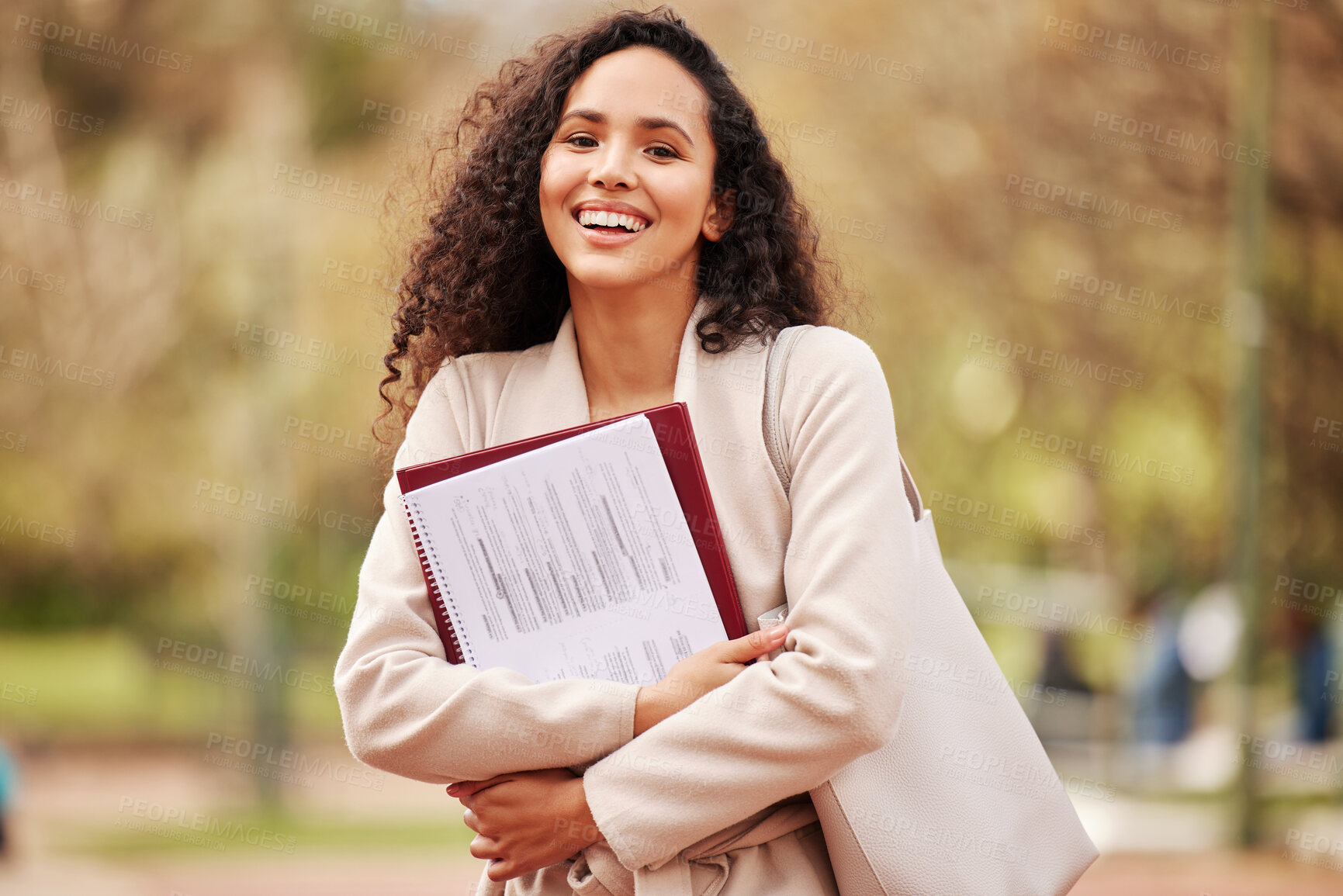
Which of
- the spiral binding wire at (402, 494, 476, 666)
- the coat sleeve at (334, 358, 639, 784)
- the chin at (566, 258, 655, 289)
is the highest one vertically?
the chin at (566, 258, 655, 289)

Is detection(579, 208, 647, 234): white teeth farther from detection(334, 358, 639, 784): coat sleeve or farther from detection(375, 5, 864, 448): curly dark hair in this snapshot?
detection(334, 358, 639, 784): coat sleeve

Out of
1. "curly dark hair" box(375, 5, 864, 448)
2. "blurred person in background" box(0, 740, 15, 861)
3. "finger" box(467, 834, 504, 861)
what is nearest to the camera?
"finger" box(467, 834, 504, 861)

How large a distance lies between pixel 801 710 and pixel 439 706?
0.57 metres

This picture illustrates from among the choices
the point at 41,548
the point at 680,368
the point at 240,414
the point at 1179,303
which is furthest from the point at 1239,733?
the point at 41,548

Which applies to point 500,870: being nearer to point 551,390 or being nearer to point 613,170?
point 551,390

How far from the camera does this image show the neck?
2.57 metres

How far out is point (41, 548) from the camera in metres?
23.0

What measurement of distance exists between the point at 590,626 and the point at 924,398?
15.8 metres

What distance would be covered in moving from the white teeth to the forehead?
17cm

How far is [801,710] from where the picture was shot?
7.00ft

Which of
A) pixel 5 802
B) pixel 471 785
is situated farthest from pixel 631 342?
pixel 5 802

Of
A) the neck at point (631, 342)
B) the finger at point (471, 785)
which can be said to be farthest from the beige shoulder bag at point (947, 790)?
the finger at point (471, 785)

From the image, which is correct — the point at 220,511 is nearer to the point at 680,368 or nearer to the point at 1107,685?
the point at 1107,685

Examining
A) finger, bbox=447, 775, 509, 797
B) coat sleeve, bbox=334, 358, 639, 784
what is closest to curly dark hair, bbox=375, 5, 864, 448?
coat sleeve, bbox=334, 358, 639, 784
